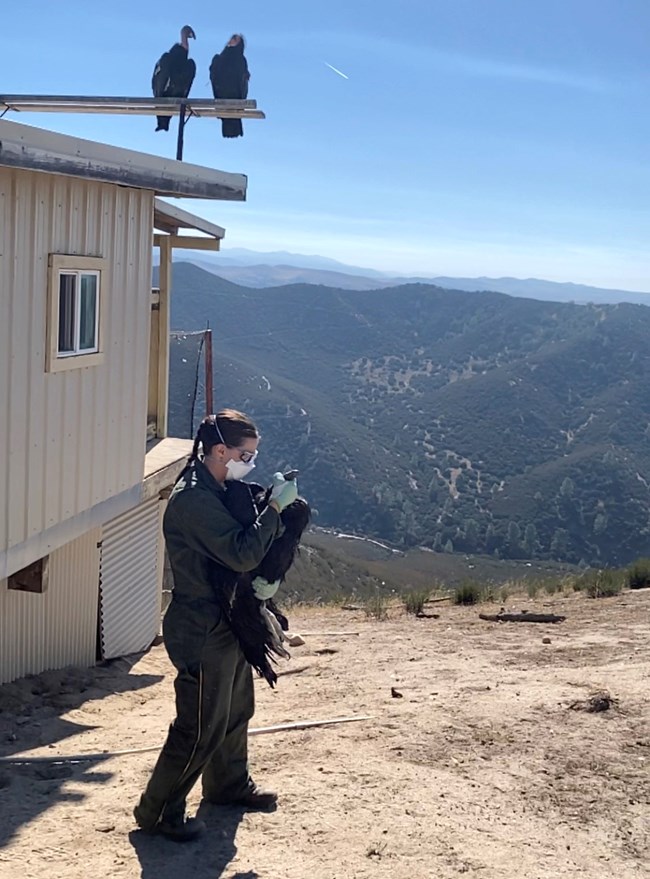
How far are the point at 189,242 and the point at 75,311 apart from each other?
4166 mm

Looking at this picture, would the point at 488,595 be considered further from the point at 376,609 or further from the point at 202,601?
the point at 202,601

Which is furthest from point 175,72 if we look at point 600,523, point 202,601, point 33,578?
point 600,523

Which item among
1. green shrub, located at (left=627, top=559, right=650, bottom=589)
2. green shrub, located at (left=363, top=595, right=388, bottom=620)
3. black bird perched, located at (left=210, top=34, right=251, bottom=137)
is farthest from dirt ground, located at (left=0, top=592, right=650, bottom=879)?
green shrub, located at (left=627, top=559, right=650, bottom=589)

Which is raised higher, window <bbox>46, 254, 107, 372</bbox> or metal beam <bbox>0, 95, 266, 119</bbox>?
metal beam <bbox>0, 95, 266, 119</bbox>

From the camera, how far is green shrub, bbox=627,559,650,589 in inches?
526

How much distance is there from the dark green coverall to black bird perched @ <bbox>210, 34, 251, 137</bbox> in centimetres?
504

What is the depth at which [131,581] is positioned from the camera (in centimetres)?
901

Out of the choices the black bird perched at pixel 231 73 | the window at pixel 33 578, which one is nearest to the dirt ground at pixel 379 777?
the window at pixel 33 578

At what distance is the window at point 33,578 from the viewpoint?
6.48 m

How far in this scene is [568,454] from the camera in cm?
6862

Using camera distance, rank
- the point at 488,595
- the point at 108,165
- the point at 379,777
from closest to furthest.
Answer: the point at 379,777, the point at 108,165, the point at 488,595

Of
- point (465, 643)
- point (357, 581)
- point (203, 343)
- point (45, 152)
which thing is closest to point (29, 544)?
point (45, 152)

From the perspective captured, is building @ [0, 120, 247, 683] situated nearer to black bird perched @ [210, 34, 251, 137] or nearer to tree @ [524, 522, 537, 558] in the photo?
black bird perched @ [210, 34, 251, 137]

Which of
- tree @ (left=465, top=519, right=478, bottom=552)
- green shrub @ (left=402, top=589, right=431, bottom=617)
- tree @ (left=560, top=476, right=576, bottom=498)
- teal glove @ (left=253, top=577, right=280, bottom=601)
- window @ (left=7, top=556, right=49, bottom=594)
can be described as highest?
teal glove @ (left=253, top=577, right=280, bottom=601)
